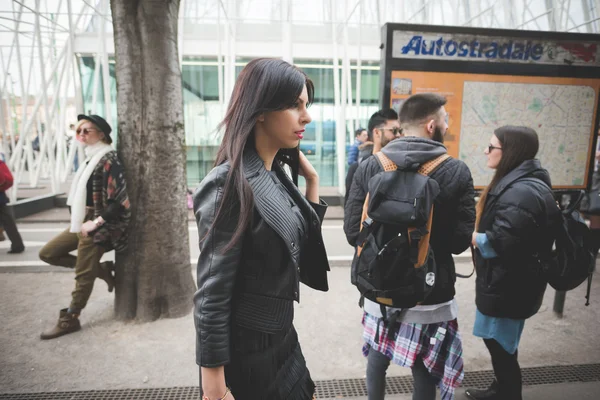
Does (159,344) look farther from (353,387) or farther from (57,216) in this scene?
(57,216)

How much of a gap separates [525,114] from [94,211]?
452 cm

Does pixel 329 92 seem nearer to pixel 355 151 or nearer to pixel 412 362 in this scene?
pixel 355 151

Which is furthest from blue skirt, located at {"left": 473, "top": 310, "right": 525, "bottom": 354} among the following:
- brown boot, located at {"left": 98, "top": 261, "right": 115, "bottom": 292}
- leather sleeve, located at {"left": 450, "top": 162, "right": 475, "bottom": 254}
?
brown boot, located at {"left": 98, "top": 261, "right": 115, "bottom": 292}

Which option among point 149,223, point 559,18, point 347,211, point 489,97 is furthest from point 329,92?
point 347,211

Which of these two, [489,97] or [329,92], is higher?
[329,92]

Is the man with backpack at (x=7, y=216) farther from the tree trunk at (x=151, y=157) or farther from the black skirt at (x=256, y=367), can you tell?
the black skirt at (x=256, y=367)

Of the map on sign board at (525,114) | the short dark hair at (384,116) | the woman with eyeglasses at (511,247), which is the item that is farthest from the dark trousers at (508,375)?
the map on sign board at (525,114)

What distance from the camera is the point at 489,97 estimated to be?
13.6 ft

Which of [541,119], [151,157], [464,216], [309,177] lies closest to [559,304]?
[541,119]

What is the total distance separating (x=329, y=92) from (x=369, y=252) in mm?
12181

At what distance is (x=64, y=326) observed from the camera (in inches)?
139

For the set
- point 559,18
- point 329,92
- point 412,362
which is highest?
point 559,18

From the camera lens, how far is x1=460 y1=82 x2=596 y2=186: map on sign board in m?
4.16

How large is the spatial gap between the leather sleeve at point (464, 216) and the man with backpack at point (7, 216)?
6.47m
